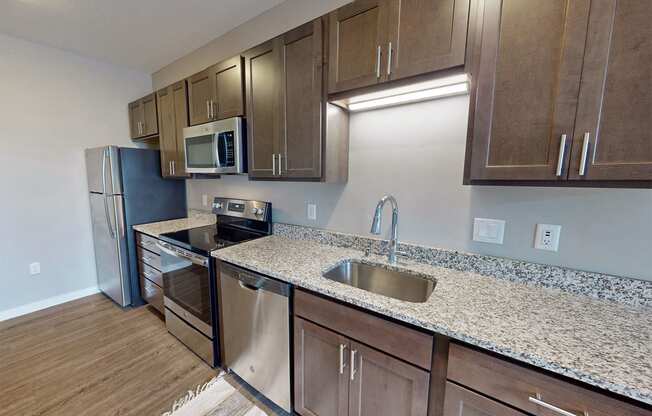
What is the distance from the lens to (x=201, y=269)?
1718 millimetres

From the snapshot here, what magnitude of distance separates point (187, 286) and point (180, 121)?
1469 millimetres

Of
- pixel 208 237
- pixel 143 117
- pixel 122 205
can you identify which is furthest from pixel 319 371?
pixel 143 117

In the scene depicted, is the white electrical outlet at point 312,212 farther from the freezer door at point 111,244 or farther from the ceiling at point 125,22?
the freezer door at point 111,244

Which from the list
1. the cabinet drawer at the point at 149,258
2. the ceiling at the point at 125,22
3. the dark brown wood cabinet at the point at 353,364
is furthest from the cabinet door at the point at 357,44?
the cabinet drawer at the point at 149,258

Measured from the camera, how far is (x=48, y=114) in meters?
2.52

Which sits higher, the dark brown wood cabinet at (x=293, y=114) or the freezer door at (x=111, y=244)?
the dark brown wood cabinet at (x=293, y=114)

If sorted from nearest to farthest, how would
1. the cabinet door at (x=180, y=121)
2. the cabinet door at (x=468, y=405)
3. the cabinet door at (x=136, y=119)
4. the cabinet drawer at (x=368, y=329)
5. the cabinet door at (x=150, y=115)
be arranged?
1. the cabinet door at (x=468, y=405)
2. the cabinet drawer at (x=368, y=329)
3. the cabinet door at (x=180, y=121)
4. the cabinet door at (x=150, y=115)
5. the cabinet door at (x=136, y=119)

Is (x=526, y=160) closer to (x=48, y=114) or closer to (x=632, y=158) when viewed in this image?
(x=632, y=158)

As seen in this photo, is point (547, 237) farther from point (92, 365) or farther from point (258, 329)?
point (92, 365)

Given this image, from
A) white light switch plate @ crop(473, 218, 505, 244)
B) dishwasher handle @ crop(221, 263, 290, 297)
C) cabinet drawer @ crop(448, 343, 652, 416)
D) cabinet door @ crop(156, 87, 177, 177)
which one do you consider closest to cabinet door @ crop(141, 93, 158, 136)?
cabinet door @ crop(156, 87, 177, 177)

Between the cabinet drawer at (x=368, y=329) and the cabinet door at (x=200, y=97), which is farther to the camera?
the cabinet door at (x=200, y=97)

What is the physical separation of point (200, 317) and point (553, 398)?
1.90 metres

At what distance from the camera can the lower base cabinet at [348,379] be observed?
0.97 meters

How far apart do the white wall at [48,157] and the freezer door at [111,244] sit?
0.83 feet
